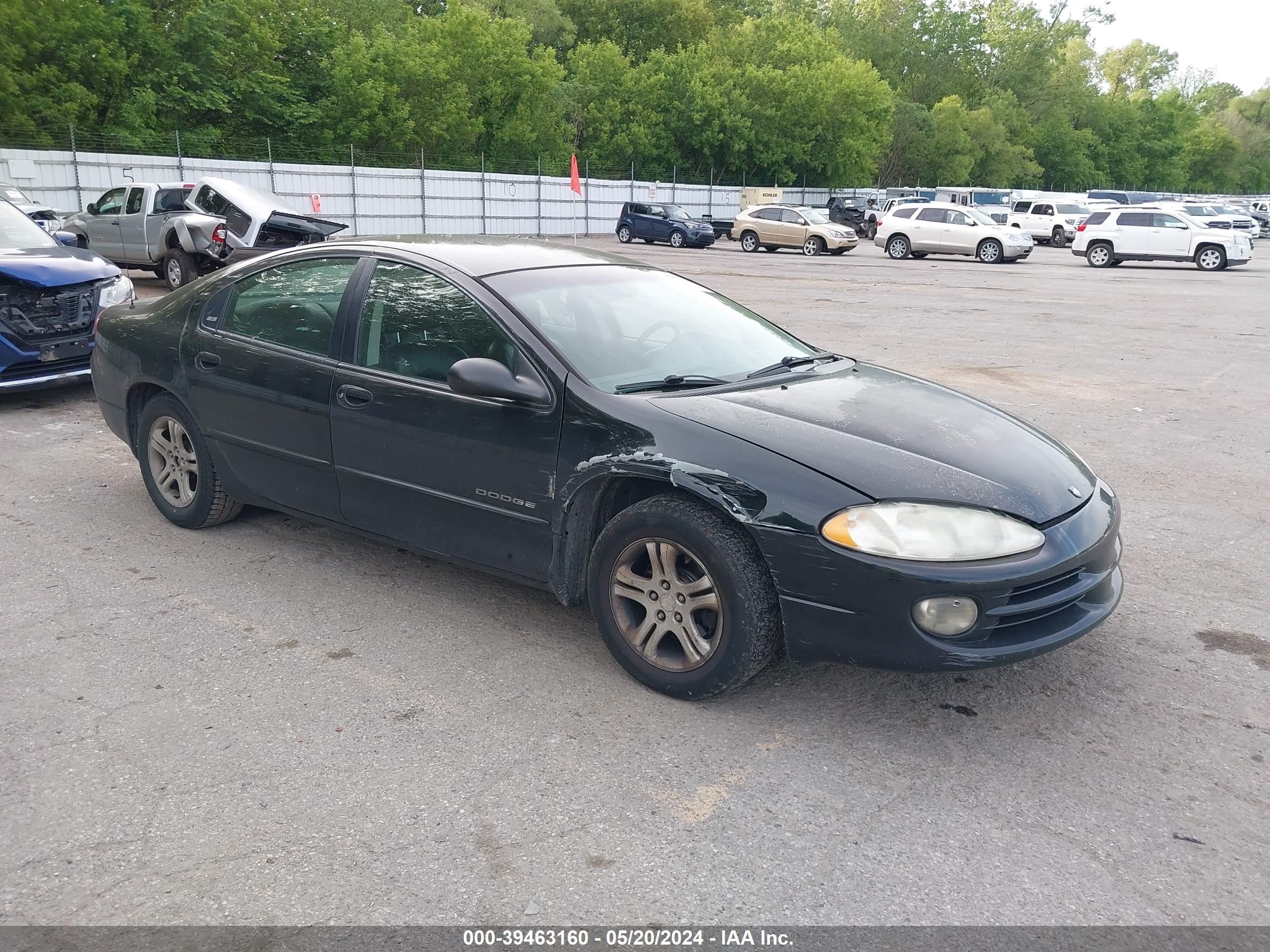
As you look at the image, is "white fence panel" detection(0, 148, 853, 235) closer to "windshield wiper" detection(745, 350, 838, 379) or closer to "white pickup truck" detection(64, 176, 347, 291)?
"white pickup truck" detection(64, 176, 347, 291)

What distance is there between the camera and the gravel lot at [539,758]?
103 inches

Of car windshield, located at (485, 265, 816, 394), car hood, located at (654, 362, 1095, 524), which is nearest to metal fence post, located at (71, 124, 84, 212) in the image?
car windshield, located at (485, 265, 816, 394)

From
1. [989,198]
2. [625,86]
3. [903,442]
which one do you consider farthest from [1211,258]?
[625,86]

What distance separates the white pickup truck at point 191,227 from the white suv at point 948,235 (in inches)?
827

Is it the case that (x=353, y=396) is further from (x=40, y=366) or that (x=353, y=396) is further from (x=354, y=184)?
(x=354, y=184)

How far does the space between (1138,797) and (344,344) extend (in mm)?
3418

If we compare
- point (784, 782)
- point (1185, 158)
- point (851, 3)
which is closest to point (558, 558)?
point (784, 782)

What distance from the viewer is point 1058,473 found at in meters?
3.75

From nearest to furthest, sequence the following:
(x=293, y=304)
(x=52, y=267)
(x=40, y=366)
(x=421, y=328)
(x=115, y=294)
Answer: (x=421, y=328) < (x=293, y=304) < (x=40, y=366) < (x=52, y=267) < (x=115, y=294)

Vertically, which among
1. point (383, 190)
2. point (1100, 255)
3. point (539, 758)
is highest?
point (383, 190)

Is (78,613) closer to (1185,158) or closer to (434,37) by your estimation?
(434,37)

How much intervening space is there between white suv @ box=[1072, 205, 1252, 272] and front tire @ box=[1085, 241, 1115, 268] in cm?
1

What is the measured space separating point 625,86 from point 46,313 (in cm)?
5009

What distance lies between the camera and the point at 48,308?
819cm
